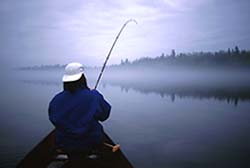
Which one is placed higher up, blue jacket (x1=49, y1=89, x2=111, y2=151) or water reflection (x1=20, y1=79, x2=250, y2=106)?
blue jacket (x1=49, y1=89, x2=111, y2=151)

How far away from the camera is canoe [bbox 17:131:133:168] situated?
7.22ft

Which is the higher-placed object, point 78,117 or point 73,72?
point 73,72

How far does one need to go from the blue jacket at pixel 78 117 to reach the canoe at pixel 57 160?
20cm

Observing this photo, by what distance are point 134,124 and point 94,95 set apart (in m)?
12.5

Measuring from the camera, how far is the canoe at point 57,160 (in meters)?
2.20

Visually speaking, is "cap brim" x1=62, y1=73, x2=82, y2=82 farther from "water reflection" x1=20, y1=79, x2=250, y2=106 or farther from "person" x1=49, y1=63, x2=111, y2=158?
"water reflection" x1=20, y1=79, x2=250, y2=106

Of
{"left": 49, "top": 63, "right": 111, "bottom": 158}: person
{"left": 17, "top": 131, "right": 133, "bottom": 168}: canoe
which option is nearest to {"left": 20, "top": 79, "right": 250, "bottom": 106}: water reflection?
{"left": 17, "top": 131, "right": 133, "bottom": 168}: canoe

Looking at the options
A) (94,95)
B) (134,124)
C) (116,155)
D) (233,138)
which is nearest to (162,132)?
(134,124)

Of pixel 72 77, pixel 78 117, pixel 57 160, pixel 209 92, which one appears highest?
pixel 72 77

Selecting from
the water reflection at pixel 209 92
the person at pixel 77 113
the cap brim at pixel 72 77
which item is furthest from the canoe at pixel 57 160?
the water reflection at pixel 209 92

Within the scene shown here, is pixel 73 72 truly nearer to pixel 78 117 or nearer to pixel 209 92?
pixel 78 117

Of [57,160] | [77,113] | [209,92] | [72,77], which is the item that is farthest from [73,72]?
[209,92]

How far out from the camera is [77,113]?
1943 millimetres

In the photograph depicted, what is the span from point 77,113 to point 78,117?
1.2 inches
